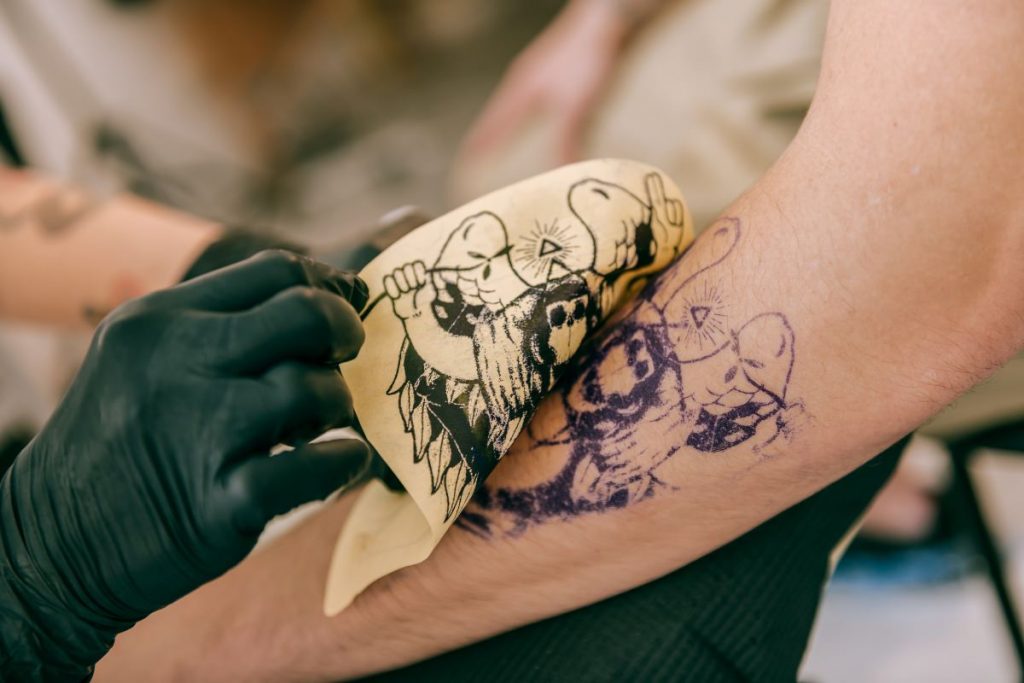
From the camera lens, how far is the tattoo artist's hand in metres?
1.16

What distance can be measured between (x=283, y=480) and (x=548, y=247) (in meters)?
0.26

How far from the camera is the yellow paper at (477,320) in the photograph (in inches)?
20.1

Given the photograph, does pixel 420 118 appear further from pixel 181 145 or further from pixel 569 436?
pixel 569 436

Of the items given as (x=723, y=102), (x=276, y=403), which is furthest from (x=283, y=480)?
(x=723, y=102)

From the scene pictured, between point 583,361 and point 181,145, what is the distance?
206 centimetres

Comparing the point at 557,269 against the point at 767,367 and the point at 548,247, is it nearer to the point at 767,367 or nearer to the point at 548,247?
the point at 548,247

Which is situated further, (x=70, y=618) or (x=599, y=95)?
(x=599, y=95)

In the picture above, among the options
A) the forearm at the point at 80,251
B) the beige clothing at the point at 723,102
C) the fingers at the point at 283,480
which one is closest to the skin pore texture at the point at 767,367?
the fingers at the point at 283,480

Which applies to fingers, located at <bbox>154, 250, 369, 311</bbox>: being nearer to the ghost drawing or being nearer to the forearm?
the ghost drawing

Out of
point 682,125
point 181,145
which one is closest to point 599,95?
point 682,125

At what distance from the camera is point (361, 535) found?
60 cm

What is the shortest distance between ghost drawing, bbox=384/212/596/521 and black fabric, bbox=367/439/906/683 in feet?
0.52

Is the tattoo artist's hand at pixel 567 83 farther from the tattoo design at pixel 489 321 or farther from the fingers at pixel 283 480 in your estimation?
the fingers at pixel 283 480

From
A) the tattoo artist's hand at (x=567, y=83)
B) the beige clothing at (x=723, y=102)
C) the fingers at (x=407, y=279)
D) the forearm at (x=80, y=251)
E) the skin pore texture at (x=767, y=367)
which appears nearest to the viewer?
the skin pore texture at (x=767, y=367)
